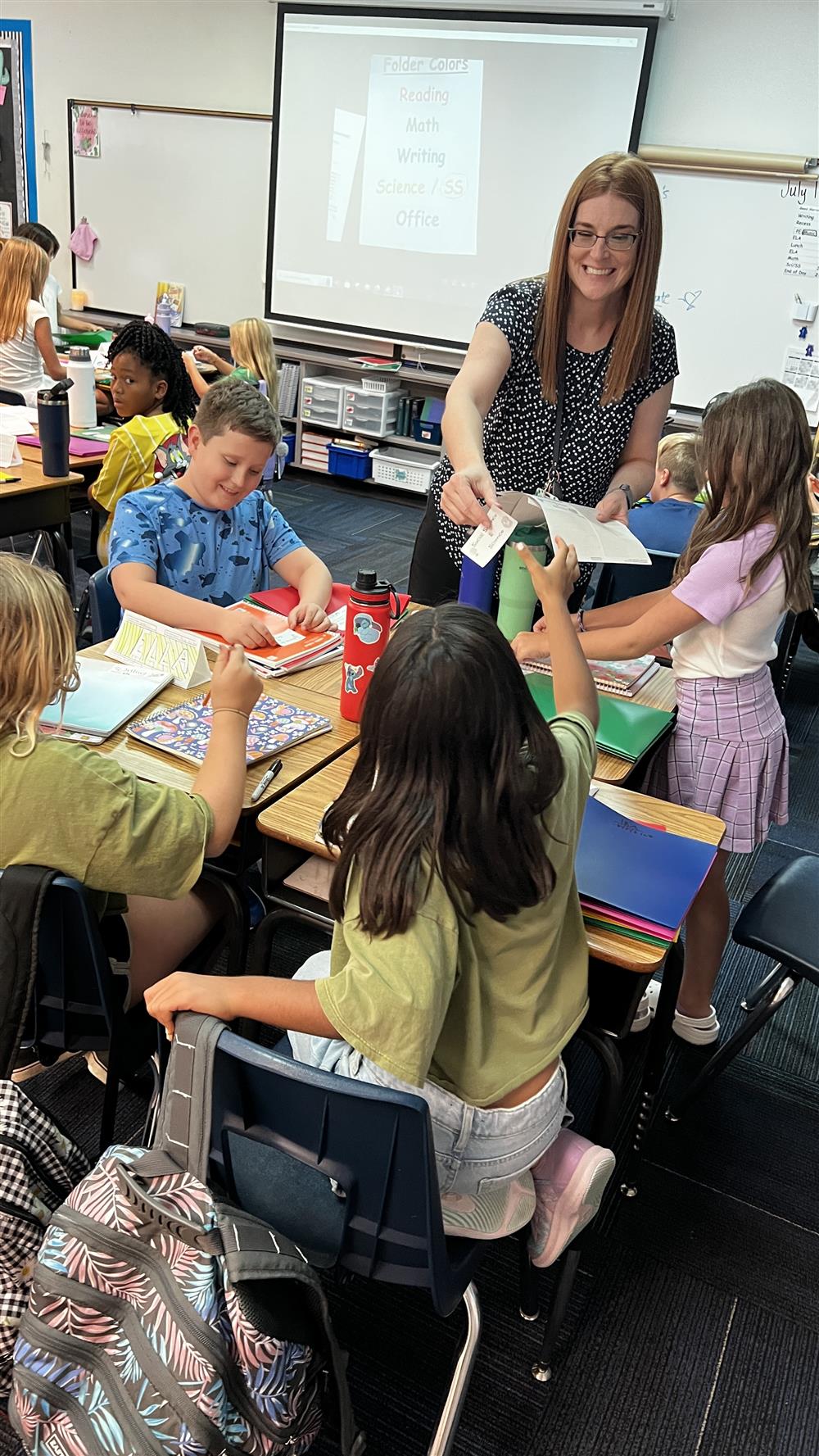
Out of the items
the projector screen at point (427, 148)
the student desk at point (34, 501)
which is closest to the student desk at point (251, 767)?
the student desk at point (34, 501)

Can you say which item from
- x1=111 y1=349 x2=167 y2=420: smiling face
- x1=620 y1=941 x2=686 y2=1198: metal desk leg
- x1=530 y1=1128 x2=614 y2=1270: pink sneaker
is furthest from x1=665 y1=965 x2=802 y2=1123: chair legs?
x1=111 y1=349 x2=167 y2=420: smiling face

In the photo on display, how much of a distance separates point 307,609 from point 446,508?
1.68 ft

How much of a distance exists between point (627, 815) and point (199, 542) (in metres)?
1.16

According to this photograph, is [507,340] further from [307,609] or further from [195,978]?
[195,978]

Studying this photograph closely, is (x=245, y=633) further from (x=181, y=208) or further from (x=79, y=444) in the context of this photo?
(x=181, y=208)

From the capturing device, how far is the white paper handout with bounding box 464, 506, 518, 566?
56.3 inches

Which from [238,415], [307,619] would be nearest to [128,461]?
[238,415]

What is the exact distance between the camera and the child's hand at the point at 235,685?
4.67ft

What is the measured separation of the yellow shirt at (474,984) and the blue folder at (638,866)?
0.10 metres

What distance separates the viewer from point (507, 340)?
1.79 m

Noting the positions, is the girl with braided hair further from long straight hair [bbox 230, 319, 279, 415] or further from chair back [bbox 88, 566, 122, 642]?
chair back [bbox 88, 566, 122, 642]

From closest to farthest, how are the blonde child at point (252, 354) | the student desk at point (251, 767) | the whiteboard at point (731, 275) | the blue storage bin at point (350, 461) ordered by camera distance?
the student desk at point (251, 767), the blonde child at point (252, 354), the whiteboard at point (731, 275), the blue storage bin at point (350, 461)

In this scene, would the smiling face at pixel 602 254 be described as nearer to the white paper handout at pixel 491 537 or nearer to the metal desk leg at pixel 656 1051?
the white paper handout at pixel 491 537

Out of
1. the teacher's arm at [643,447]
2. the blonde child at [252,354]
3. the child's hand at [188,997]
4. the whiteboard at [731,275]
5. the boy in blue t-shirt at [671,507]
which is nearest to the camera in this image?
the child's hand at [188,997]
